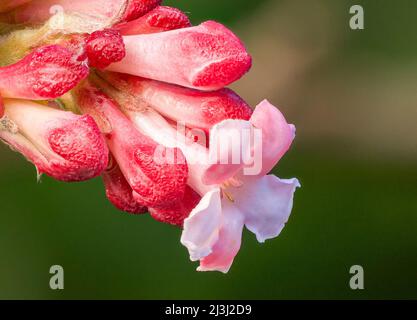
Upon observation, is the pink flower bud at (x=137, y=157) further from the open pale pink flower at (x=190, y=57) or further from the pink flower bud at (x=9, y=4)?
the pink flower bud at (x=9, y=4)

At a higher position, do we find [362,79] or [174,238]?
[362,79]

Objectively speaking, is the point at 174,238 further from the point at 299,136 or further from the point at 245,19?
the point at 245,19

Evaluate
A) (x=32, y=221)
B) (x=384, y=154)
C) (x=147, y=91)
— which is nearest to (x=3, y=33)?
(x=147, y=91)

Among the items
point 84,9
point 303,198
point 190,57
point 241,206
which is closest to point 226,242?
point 241,206

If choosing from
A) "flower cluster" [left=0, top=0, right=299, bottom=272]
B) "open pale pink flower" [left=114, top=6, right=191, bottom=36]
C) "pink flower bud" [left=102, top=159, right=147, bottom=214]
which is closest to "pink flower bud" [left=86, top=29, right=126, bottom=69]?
"flower cluster" [left=0, top=0, right=299, bottom=272]

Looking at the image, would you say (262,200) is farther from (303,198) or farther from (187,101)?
(303,198)

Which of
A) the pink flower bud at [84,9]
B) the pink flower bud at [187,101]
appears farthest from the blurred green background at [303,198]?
the pink flower bud at [187,101]

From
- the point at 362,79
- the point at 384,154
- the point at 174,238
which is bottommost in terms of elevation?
the point at 174,238
